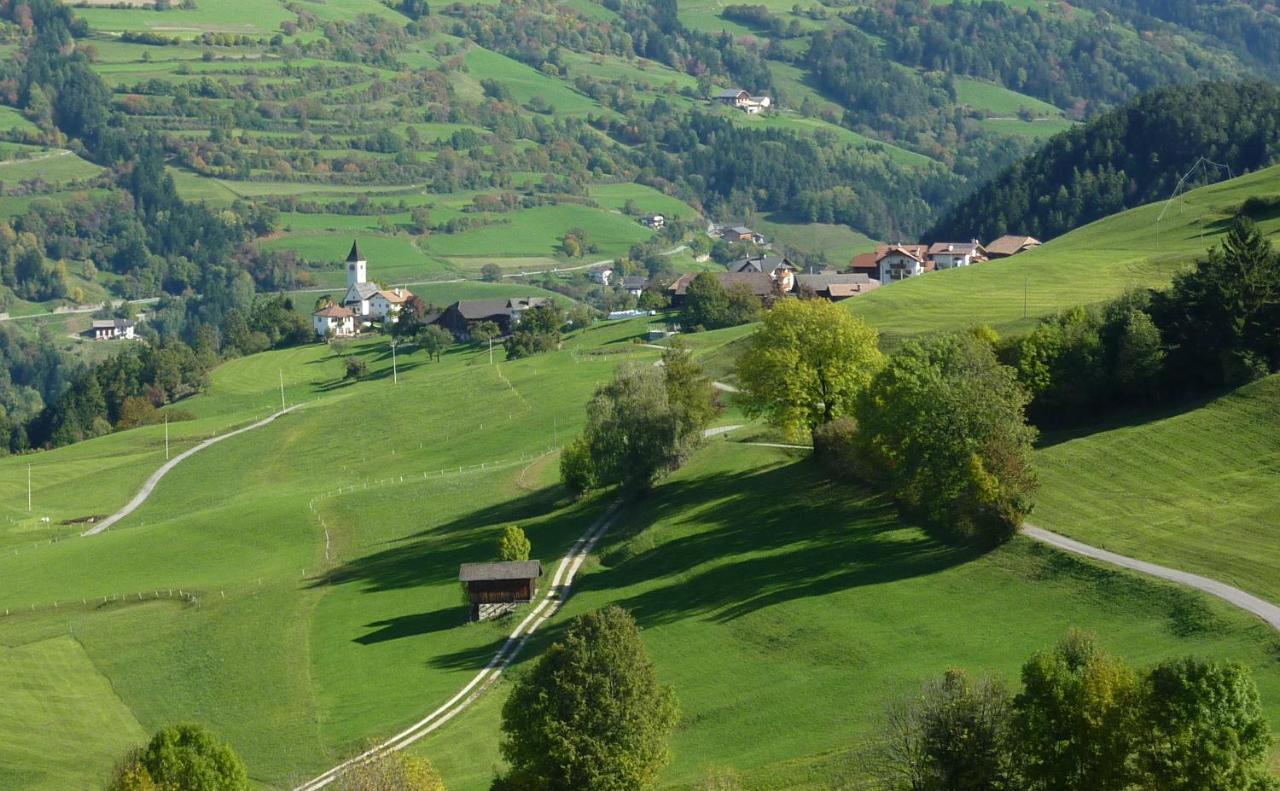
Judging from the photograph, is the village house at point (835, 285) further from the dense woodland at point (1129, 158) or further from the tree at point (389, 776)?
the tree at point (389, 776)

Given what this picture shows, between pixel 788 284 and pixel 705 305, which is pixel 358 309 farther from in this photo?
pixel 705 305

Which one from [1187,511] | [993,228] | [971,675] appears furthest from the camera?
[993,228]

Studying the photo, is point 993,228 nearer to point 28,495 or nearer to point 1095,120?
point 1095,120

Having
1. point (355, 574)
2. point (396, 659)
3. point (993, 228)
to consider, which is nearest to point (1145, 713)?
point (396, 659)

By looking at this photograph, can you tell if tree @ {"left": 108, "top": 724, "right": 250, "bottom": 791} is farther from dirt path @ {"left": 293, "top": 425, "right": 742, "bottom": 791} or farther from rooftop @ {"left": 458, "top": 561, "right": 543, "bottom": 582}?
rooftop @ {"left": 458, "top": 561, "right": 543, "bottom": 582}

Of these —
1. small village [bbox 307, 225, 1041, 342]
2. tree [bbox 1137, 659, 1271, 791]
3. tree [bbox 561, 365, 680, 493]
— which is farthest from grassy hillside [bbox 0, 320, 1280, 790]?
small village [bbox 307, 225, 1041, 342]

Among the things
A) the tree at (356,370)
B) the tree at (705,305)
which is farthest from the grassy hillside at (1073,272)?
the tree at (356,370)
